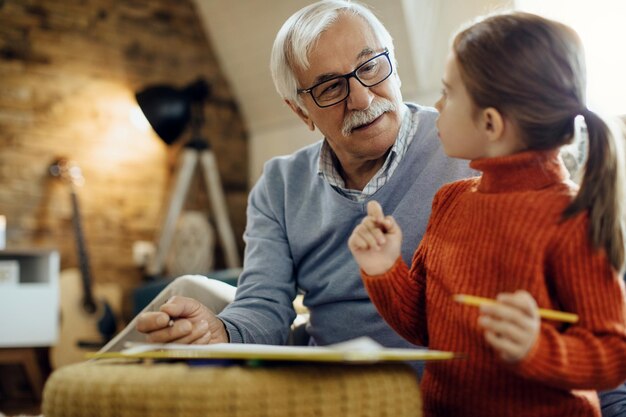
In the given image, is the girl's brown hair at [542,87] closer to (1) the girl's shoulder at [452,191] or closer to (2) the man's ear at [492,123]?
(2) the man's ear at [492,123]

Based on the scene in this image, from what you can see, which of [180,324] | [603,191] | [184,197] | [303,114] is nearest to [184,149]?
[184,197]

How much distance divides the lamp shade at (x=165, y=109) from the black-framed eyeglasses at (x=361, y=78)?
94.9 inches

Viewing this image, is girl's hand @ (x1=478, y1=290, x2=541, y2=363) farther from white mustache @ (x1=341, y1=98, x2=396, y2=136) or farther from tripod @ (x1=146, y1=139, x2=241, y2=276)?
tripod @ (x1=146, y1=139, x2=241, y2=276)

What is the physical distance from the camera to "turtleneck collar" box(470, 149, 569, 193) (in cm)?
83

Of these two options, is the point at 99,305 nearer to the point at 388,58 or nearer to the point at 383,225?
the point at 388,58

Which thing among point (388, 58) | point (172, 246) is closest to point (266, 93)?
point (172, 246)

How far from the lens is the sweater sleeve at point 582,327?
0.69 meters

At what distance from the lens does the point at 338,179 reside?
1.46 metres

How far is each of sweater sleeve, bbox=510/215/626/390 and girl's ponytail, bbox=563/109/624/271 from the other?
1 cm

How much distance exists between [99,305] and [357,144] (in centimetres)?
268

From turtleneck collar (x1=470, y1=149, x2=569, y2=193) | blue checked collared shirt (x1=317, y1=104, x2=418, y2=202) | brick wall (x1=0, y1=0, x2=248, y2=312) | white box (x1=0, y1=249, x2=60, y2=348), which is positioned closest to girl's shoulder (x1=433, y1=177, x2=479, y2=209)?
turtleneck collar (x1=470, y1=149, x2=569, y2=193)

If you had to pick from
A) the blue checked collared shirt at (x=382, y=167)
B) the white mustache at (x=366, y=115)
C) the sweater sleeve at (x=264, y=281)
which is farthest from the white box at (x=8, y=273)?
the white mustache at (x=366, y=115)

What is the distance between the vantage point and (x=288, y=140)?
4.30 meters

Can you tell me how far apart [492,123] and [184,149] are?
336 centimetres
